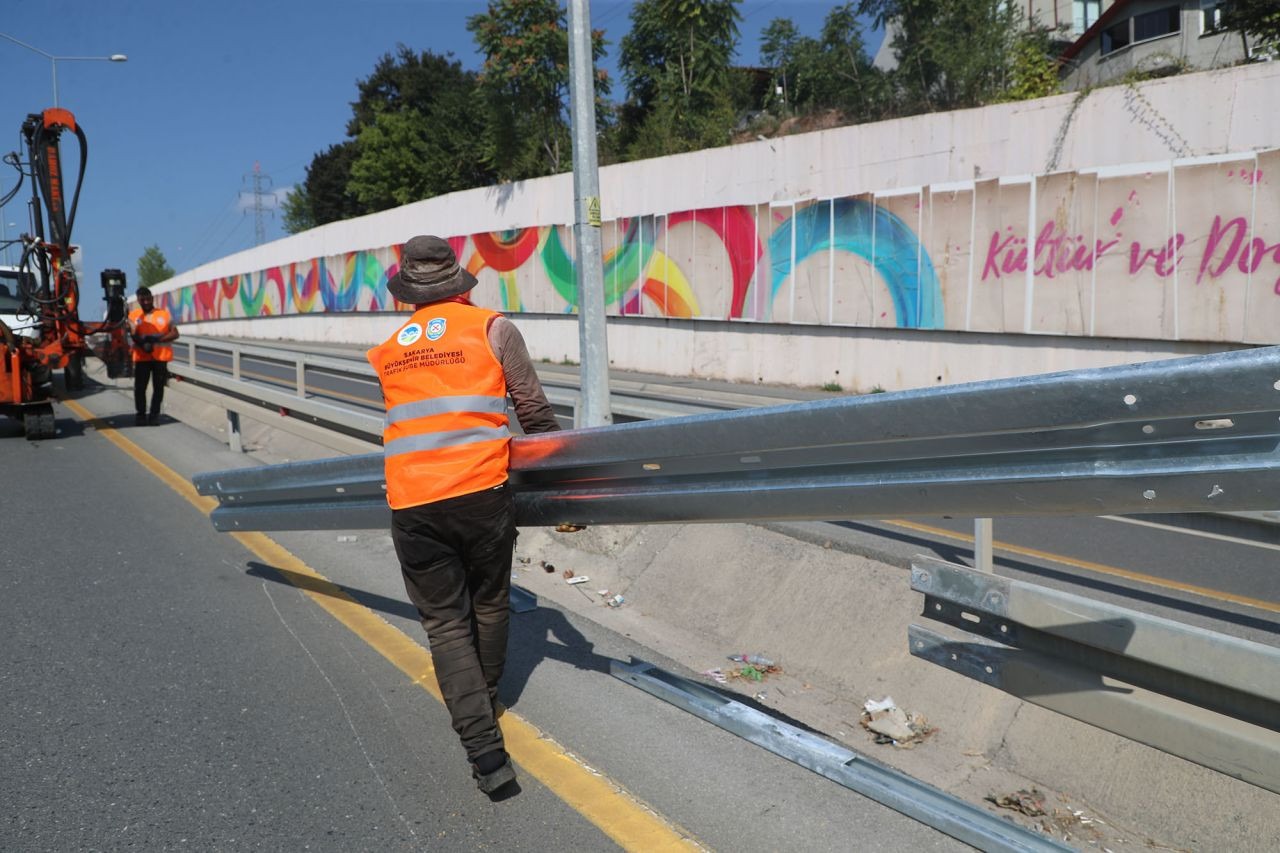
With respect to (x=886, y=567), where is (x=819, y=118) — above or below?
above

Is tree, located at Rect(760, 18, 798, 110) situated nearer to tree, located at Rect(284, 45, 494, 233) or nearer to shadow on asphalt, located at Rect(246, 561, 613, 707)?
tree, located at Rect(284, 45, 494, 233)

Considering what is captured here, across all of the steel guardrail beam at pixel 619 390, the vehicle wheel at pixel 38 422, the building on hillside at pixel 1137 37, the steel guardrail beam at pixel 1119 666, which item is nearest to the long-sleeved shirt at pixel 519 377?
the steel guardrail beam at pixel 619 390

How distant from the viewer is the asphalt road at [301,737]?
327 cm

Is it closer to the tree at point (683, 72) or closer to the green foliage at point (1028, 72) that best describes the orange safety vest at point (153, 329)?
the tree at point (683, 72)

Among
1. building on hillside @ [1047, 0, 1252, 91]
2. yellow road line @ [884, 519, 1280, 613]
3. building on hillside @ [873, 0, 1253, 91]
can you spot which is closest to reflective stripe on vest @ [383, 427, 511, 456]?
yellow road line @ [884, 519, 1280, 613]

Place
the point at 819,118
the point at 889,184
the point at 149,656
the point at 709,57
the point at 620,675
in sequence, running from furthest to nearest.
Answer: the point at 709,57 < the point at 819,118 < the point at 889,184 < the point at 149,656 < the point at 620,675

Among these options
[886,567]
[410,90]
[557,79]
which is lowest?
[886,567]

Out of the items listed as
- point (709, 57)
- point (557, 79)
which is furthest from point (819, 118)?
point (557, 79)

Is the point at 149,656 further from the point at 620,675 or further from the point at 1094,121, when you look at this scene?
the point at 1094,121

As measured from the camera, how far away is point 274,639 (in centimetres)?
514

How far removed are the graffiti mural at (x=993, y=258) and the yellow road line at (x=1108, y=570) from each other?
29.7ft

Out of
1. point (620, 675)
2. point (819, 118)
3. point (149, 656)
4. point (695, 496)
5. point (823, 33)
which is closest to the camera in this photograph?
point (695, 496)

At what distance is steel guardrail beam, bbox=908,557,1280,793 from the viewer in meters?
2.31

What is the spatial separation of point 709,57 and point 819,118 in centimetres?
593
